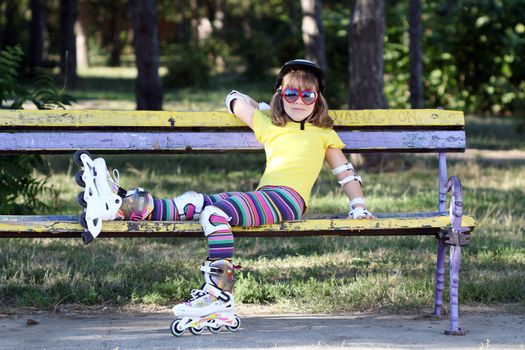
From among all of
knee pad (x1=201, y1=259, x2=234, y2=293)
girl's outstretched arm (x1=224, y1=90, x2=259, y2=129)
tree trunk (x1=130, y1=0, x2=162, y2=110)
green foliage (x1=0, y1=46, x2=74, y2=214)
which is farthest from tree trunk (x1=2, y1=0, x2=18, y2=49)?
knee pad (x1=201, y1=259, x2=234, y2=293)

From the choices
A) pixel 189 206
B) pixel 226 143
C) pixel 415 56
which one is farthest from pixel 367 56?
pixel 189 206

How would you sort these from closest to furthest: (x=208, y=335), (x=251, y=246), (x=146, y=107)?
1. (x=208, y=335)
2. (x=251, y=246)
3. (x=146, y=107)

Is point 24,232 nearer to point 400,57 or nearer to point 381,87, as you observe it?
point 381,87

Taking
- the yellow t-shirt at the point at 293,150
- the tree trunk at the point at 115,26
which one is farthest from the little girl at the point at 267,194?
the tree trunk at the point at 115,26

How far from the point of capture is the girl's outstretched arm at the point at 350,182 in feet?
17.5

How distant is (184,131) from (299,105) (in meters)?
0.65

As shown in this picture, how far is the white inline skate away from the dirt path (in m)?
0.06

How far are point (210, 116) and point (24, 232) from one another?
1225 millimetres

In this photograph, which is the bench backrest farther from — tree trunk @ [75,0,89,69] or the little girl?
tree trunk @ [75,0,89,69]

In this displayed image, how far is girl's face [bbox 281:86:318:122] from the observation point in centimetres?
551

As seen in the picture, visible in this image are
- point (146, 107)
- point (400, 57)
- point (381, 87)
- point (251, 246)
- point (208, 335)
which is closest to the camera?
point (208, 335)

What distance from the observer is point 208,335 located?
499 cm

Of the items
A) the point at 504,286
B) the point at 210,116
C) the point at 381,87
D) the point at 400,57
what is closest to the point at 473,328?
the point at 504,286

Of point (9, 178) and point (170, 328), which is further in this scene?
point (9, 178)
